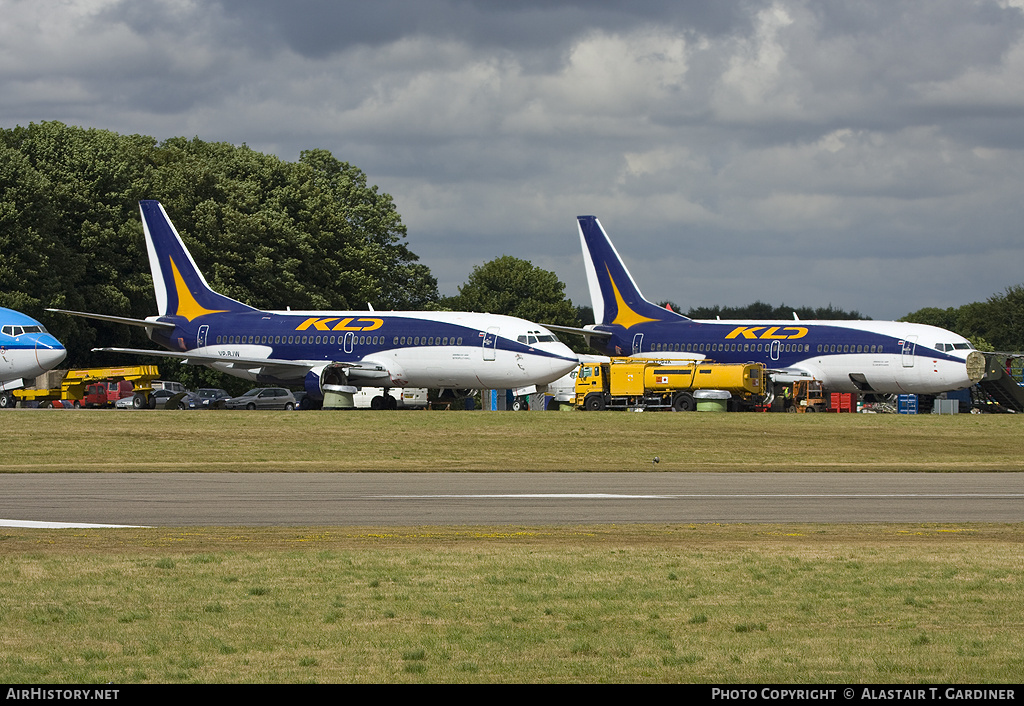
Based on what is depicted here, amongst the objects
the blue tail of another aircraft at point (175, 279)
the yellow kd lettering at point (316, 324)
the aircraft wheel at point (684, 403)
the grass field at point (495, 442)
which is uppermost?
the blue tail of another aircraft at point (175, 279)

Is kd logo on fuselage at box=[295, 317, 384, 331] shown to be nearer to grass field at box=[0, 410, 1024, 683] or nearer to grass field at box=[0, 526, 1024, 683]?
grass field at box=[0, 410, 1024, 683]

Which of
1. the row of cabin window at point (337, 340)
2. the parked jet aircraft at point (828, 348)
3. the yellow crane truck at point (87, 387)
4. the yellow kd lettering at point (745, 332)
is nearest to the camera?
the row of cabin window at point (337, 340)

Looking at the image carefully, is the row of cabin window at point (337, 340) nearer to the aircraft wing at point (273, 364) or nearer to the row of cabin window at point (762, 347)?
the aircraft wing at point (273, 364)

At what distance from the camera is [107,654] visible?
11195mm

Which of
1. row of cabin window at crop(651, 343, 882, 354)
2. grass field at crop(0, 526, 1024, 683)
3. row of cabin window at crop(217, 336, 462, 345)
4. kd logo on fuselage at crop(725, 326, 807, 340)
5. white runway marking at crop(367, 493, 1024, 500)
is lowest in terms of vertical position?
grass field at crop(0, 526, 1024, 683)

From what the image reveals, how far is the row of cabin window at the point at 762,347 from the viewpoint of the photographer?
63.1 m

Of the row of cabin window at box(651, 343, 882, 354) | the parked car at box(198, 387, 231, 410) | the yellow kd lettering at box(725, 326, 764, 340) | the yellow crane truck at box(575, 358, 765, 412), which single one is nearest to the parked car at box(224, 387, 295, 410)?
the parked car at box(198, 387, 231, 410)

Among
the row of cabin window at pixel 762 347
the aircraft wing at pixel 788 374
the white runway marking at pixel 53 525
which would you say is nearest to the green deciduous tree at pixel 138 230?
the row of cabin window at pixel 762 347

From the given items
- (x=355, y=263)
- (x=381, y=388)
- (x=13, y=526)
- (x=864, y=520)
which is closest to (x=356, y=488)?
(x=13, y=526)

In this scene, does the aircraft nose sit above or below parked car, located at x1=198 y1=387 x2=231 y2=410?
above

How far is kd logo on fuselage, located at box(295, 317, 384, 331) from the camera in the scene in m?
62.6

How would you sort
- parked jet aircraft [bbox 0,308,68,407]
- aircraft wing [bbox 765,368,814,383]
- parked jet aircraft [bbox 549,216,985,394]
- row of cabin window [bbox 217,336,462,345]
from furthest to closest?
1. aircraft wing [bbox 765,368,814,383]
2. parked jet aircraft [bbox 549,216,985,394]
3. row of cabin window [bbox 217,336,462,345]
4. parked jet aircraft [bbox 0,308,68,407]

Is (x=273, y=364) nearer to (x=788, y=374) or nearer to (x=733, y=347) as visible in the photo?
(x=733, y=347)

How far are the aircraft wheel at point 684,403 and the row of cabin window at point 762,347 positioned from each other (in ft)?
18.8
